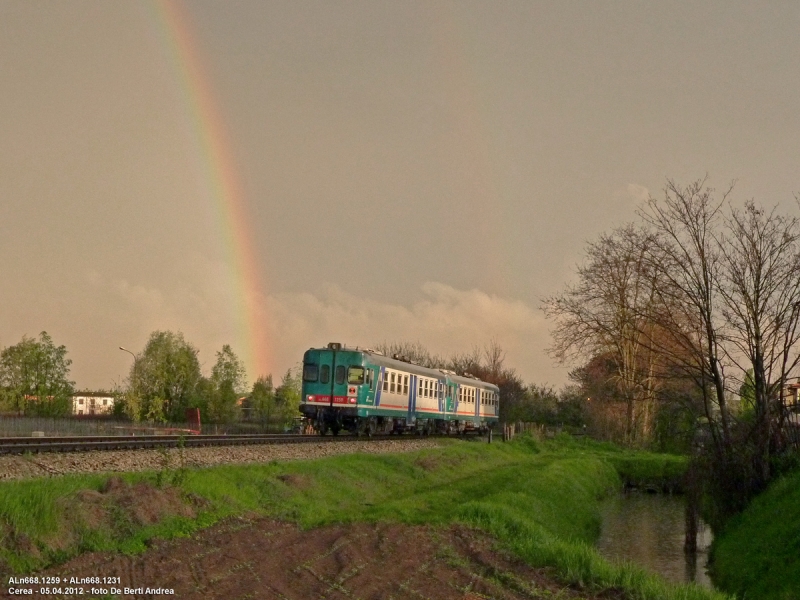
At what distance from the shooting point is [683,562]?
71.2 ft

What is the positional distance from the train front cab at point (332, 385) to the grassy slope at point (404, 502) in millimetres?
4606

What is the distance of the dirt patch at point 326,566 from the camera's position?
1056 cm

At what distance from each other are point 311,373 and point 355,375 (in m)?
2.07

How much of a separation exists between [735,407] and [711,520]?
210 inches

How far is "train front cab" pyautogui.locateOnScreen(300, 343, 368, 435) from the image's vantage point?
3653 centimetres

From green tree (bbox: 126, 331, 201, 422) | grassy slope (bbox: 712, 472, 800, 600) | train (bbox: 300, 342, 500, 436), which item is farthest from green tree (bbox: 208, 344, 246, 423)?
grassy slope (bbox: 712, 472, 800, 600)

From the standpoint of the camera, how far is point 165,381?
66125 mm

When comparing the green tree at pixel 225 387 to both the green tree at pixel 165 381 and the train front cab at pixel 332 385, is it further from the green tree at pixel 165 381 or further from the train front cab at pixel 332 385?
the train front cab at pixel 332 385

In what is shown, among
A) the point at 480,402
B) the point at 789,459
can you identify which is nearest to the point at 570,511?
the point at 789,459

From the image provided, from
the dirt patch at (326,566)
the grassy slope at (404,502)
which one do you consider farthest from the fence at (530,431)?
the dirt patch at (326,566)

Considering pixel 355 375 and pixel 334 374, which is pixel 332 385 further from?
pixel 355 375

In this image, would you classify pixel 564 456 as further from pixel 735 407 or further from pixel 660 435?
pixel 735 407

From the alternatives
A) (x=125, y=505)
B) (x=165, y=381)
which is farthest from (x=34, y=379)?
(x=125, y=505)

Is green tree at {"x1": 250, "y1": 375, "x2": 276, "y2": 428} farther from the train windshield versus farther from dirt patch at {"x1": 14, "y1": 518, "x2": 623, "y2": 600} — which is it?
dirt patch at {"x1": 14, "y1": 518, "x2": 623, "y2": 600}
